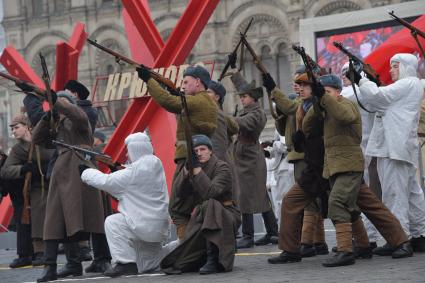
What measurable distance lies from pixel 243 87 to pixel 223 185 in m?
2.60

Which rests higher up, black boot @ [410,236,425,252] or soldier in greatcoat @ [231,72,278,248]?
soldier in greatcoat @ [231,72,278,248]

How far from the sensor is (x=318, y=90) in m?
8.90

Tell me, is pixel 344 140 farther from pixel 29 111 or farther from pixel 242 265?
pixel 29 111

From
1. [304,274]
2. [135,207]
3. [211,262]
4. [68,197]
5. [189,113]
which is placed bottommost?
[304,274]

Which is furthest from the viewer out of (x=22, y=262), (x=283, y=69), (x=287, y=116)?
(x=283, y=69)

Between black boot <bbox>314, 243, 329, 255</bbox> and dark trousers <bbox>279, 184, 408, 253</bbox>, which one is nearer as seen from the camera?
dark trousers <bbox>279, 184, 408, 253</bbox>

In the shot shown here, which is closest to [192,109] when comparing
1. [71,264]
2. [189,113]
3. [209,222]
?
[189,113]

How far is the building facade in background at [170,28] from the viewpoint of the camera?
44125mm

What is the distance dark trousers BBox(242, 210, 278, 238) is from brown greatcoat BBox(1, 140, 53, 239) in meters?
2.06

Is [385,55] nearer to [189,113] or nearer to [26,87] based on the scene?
[189,113]

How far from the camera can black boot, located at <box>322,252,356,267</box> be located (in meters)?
8.88

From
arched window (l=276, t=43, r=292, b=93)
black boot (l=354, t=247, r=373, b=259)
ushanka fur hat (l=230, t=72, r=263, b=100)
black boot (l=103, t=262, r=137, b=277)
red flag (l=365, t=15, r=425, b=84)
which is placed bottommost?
black boot (l=103, t=262, r=137, b=277)

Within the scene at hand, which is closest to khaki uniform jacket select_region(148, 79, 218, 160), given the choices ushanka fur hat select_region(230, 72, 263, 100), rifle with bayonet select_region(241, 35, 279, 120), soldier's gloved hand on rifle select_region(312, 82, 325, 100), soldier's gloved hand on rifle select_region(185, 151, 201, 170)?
soldier's gloved hand on rifle select_region(185, 151, 201, 170)

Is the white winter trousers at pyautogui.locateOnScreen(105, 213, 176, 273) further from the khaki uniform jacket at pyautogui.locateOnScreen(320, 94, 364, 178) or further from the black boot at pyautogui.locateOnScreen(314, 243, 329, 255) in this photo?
the khaki uniform jacket at pyautogui.locateOnScreen(320, 94, 364, 178)
